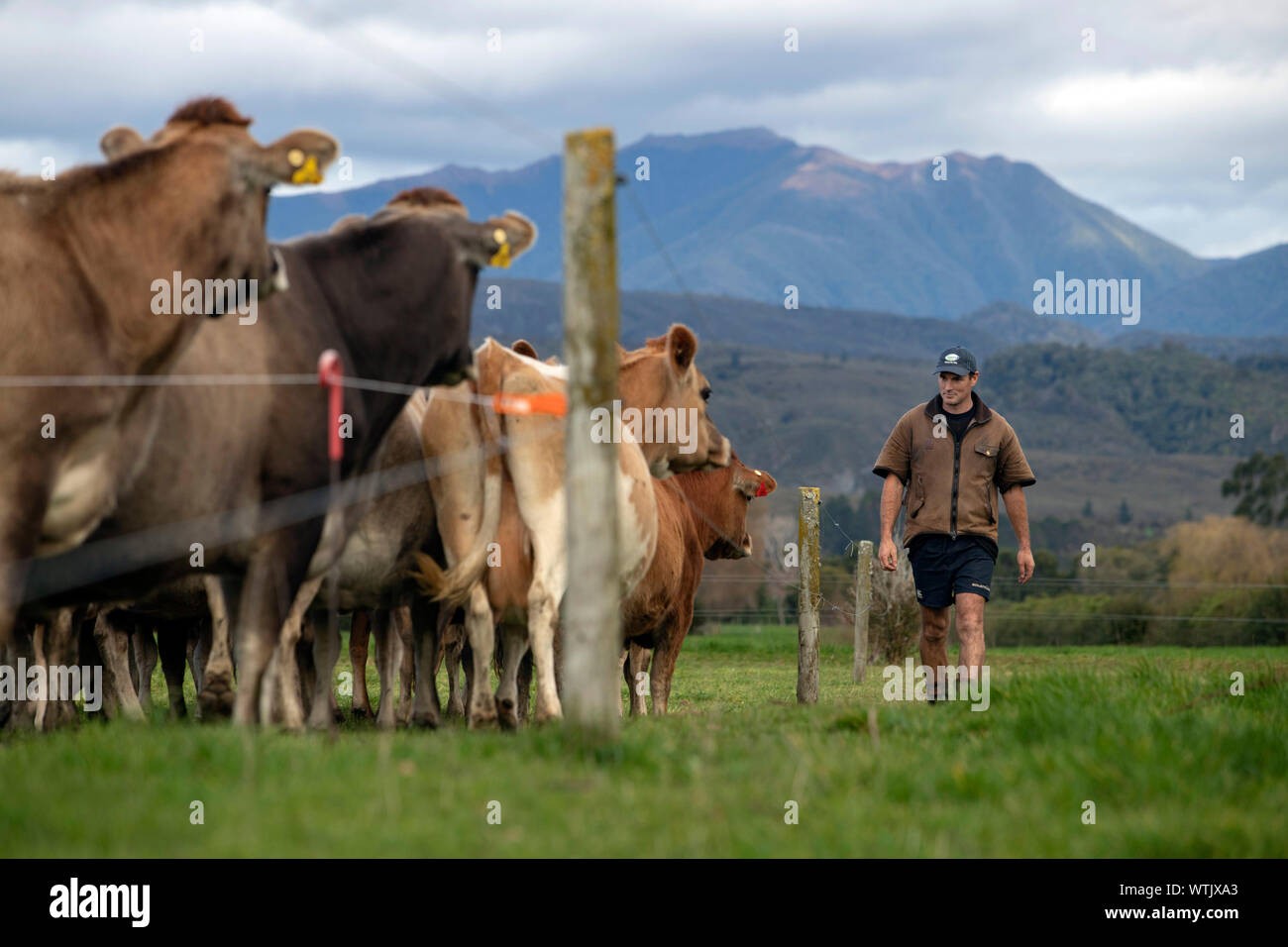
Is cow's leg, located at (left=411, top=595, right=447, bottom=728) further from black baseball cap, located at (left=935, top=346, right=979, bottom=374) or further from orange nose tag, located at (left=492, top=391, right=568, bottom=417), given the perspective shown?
black baseball cap, located at (left=935, top=346, right=979, bottom=374)

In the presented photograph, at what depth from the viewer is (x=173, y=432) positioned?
6.85m

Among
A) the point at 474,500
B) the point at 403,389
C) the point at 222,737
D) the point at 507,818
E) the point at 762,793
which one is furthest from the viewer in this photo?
the point at 474,500

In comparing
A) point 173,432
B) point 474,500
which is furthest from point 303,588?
point 173,432

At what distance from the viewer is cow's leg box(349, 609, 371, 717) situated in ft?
38.0

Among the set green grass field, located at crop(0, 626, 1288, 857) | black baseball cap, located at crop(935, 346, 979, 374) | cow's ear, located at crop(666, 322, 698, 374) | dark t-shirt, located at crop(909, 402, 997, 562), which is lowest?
green grass field, located at crop(0, 626, 1288, 857)

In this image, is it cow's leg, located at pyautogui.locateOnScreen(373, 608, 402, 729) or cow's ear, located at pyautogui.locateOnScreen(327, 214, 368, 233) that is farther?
cow's leg, located at pyautogui.locateOnScreen(373, 608, 402, 729)

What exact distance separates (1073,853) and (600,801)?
166 cm

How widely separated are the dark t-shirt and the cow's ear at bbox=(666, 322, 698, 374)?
6.59 feet

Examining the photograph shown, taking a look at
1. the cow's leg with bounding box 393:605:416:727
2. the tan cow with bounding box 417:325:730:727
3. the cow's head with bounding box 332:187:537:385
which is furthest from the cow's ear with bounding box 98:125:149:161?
the cow's leg with bounding box 393:605:416:727

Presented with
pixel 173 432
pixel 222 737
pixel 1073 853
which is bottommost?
pixel 1073 853

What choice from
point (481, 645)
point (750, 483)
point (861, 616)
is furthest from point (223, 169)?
point (861, 616)

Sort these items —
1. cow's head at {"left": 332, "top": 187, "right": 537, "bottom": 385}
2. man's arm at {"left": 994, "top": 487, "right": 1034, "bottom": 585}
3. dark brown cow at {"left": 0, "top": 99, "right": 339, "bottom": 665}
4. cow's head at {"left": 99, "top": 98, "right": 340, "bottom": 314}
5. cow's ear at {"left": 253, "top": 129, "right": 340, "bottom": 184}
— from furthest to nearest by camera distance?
man's arm at {"left": 994, "top": 487, "right": 1034, "bottom": 585} < cow's head at {"left": 332, "top": 187, "right": 537, "bottom": 385} < cow's ear at {"left": 253, "top": 129, "right": 340, "bottom": 184} < cow's head at {"left": 99, "top": 98, "right": 340, "bottom": 314} < dark brown cow at {"left": 0, "top": 99, "right": 339, "bottom": 665}
